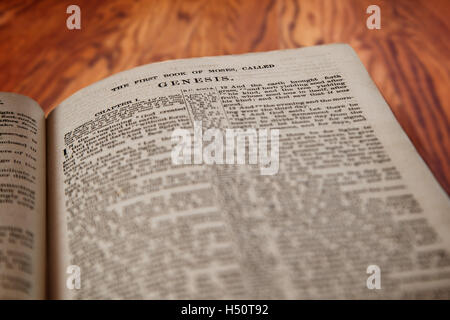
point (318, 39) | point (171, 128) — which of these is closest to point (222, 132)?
point (171, 128)

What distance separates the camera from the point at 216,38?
2.33 ft

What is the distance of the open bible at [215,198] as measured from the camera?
0.40 m

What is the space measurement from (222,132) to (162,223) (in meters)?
0.14

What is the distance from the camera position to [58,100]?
2.03ft

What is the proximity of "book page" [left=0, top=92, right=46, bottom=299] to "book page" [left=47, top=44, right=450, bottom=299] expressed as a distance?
16 mm

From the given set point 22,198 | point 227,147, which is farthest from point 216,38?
point 22,198

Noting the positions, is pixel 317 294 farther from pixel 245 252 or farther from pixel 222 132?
pixel 222 132

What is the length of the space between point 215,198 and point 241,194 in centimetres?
3

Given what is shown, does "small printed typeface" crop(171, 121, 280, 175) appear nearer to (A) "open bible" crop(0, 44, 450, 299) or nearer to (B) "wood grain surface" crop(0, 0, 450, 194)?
(A) "open bible" crop(0, 44, 450, 299)

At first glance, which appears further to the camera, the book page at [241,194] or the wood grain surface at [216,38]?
the wood grain surface at [216,38]
